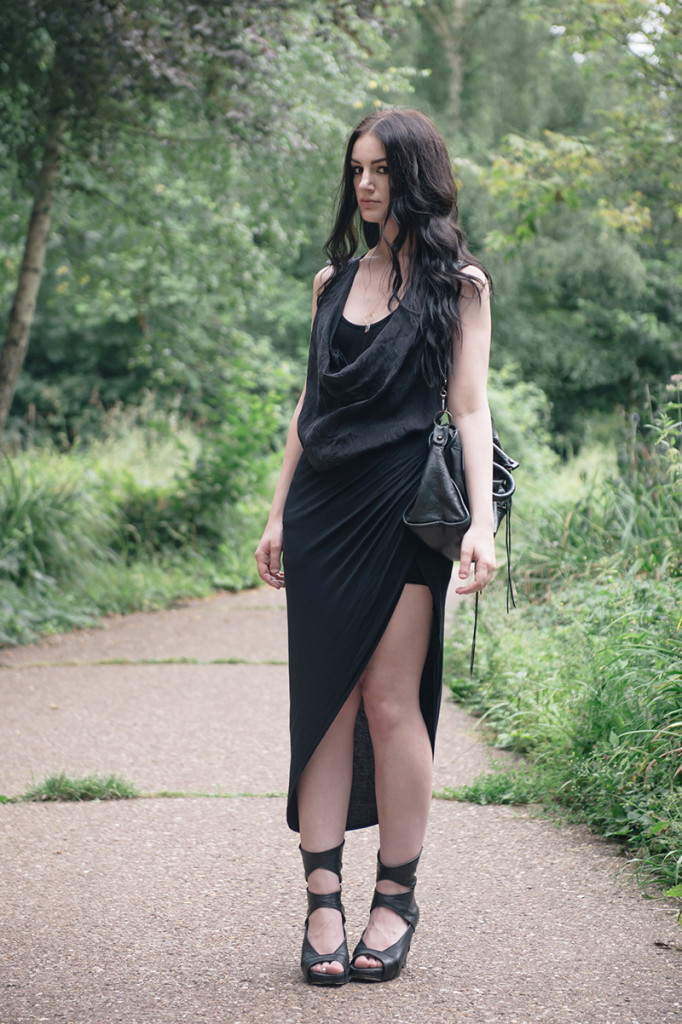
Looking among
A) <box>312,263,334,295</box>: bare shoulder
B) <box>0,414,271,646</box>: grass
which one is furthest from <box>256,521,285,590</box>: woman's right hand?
<box>0,414,271,646</box>: grass

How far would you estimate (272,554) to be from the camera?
2.66 metres

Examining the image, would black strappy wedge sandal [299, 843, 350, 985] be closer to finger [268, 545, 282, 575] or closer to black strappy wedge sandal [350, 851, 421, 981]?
black strappy wedge sandal [350, 851, 421, 981]

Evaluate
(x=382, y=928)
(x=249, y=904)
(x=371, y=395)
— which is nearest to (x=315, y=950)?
(x=382, y=928)

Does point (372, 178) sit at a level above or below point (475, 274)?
above

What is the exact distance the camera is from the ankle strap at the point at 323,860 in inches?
97.0

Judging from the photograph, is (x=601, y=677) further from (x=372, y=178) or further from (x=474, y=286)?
(x=372, y=178)

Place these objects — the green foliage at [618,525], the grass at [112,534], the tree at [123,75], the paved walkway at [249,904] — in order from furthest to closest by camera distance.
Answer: the grass at [112,534] → the tree at [123,75] → the green foliage at [618,525] → the paved walkway at [249,904]

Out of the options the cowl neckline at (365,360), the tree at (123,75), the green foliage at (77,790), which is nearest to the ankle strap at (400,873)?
the cowl neckline at (365,360)

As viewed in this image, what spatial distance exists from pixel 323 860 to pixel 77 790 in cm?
155

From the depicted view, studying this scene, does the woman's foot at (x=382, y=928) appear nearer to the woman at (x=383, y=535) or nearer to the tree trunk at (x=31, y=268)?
the woman at (x=383, y=535)

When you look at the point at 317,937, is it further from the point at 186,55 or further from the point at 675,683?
the point at 186,55

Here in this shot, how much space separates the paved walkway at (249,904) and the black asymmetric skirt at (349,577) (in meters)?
0.49

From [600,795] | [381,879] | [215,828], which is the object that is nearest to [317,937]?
[381,879]

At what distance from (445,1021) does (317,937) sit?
0.36m
